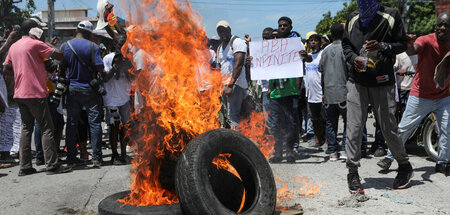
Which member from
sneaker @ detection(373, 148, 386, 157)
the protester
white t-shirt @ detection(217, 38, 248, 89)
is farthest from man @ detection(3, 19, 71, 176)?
sneaker @ detection(373, 148, 386, 157)

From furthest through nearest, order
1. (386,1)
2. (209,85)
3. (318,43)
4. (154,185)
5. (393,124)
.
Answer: (386,1), (318,43), (393,124), (209,85), (154,185)

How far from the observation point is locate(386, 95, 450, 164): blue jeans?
5574 mm

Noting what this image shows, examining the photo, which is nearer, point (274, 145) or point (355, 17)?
point (355, 17)

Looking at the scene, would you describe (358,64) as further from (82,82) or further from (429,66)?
(82,82)

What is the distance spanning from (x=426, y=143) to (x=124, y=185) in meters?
5.04

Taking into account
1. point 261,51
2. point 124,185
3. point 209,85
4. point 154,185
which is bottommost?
point 124,185

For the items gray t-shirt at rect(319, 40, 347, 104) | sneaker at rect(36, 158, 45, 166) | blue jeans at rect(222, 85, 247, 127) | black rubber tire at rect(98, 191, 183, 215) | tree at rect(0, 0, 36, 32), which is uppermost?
tree at rect(0, 0, 36, 32)

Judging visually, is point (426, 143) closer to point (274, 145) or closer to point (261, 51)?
point (274, 145)

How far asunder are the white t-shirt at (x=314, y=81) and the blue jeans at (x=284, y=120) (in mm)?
1130

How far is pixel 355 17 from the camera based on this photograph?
4828 millimetres

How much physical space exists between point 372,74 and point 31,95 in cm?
509

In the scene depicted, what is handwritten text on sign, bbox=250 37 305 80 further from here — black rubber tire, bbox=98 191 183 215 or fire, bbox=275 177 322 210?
black rubber tire, bbox=98 191 183 215

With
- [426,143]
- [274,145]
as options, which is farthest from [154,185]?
[426,143]

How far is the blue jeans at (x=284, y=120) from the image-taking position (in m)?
7.06
